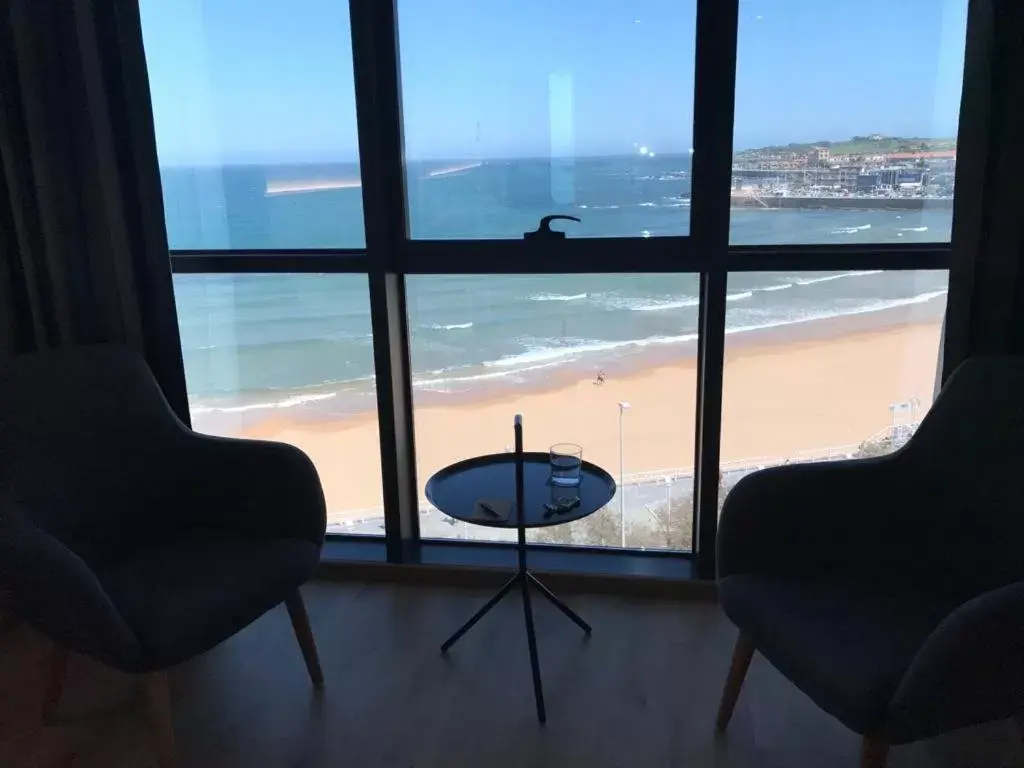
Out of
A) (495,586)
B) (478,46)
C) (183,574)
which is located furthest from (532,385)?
(183,574)

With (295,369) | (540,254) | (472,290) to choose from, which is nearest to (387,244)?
(472,290)

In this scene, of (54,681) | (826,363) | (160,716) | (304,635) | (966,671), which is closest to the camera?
(966,671)

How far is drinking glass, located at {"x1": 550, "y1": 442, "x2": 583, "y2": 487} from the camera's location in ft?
6.70

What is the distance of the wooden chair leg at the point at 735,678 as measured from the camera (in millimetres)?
1760

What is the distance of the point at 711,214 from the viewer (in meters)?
2.20

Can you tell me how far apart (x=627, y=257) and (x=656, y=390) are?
45 cm

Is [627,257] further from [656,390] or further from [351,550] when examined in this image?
[351,550]

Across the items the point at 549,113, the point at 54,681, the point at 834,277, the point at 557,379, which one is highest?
the point at 549,113

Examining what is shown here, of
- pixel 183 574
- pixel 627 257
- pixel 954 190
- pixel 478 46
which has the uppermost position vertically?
pixel 478 46

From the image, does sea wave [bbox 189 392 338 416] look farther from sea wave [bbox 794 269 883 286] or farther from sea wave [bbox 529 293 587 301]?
sea wave [bbox 794 269 883 286]

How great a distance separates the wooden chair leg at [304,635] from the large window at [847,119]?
156 centimetres

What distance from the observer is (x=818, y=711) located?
191cm

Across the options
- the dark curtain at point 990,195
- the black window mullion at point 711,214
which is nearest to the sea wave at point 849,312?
the black window mullion at point 711,214

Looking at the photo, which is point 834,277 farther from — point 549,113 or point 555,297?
point 549,113
